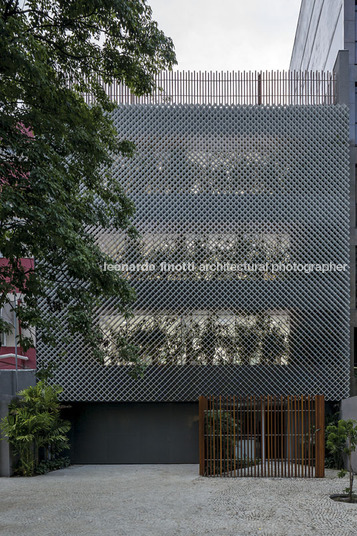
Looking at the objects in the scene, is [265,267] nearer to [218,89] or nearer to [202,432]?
[202,432]

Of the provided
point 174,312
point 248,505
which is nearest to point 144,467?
point 174,312

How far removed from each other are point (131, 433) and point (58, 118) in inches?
510

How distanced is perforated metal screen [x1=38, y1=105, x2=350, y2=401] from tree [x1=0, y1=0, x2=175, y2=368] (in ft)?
24.2

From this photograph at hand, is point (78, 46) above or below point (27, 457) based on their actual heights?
above

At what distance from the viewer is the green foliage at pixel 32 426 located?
46.3ft

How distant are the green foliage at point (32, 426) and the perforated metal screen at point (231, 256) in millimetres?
1689

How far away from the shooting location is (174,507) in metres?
9.55

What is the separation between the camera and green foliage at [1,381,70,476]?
14102 millimetres

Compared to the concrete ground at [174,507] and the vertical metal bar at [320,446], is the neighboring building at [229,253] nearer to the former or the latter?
the vertical metal bar at [320,446]

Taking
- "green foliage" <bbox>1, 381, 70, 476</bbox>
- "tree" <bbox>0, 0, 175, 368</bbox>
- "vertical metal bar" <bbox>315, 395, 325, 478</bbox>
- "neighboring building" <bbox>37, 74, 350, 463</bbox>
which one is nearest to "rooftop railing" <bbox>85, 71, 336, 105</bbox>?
"neighboring building" <bbox>37, 74, 350, 463</bbox>

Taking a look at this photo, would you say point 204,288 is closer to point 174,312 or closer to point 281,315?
point 174,312

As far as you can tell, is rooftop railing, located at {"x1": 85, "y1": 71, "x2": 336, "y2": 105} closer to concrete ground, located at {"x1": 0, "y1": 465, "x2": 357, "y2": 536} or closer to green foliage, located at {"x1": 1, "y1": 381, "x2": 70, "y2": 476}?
green foliage, located at {"x1": 1, "y1": 381, "x2": 70, "y2": 476}

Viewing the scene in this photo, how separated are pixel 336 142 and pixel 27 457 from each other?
13836mm

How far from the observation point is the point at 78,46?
8742mm
